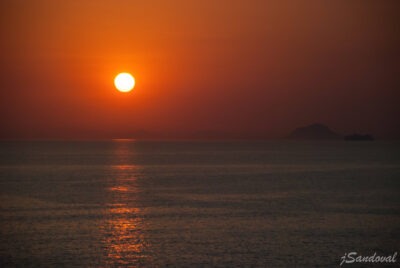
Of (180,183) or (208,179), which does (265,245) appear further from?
(208,179)

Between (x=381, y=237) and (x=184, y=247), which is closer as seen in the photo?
(x=184, y=247)

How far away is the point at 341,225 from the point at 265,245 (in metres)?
11.0

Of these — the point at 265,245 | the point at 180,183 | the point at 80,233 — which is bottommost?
the point at 265,245

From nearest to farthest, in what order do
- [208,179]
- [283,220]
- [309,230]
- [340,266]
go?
[340,266] < [309,230] < [283,220] < [208,179]

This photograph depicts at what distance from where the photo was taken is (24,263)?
3341 cm

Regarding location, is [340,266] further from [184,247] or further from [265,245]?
[184,247]

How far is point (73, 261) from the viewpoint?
34.0 m

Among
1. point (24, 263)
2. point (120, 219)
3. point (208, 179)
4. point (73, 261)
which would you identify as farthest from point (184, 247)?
point (208, 179)

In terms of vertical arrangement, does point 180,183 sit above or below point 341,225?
above

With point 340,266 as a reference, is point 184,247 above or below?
above

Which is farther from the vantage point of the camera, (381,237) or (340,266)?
(381,237)

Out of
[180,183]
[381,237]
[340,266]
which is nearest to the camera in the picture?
[340,266]

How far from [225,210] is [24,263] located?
26.5 metres

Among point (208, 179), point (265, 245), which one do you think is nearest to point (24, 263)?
point (265, 245)
